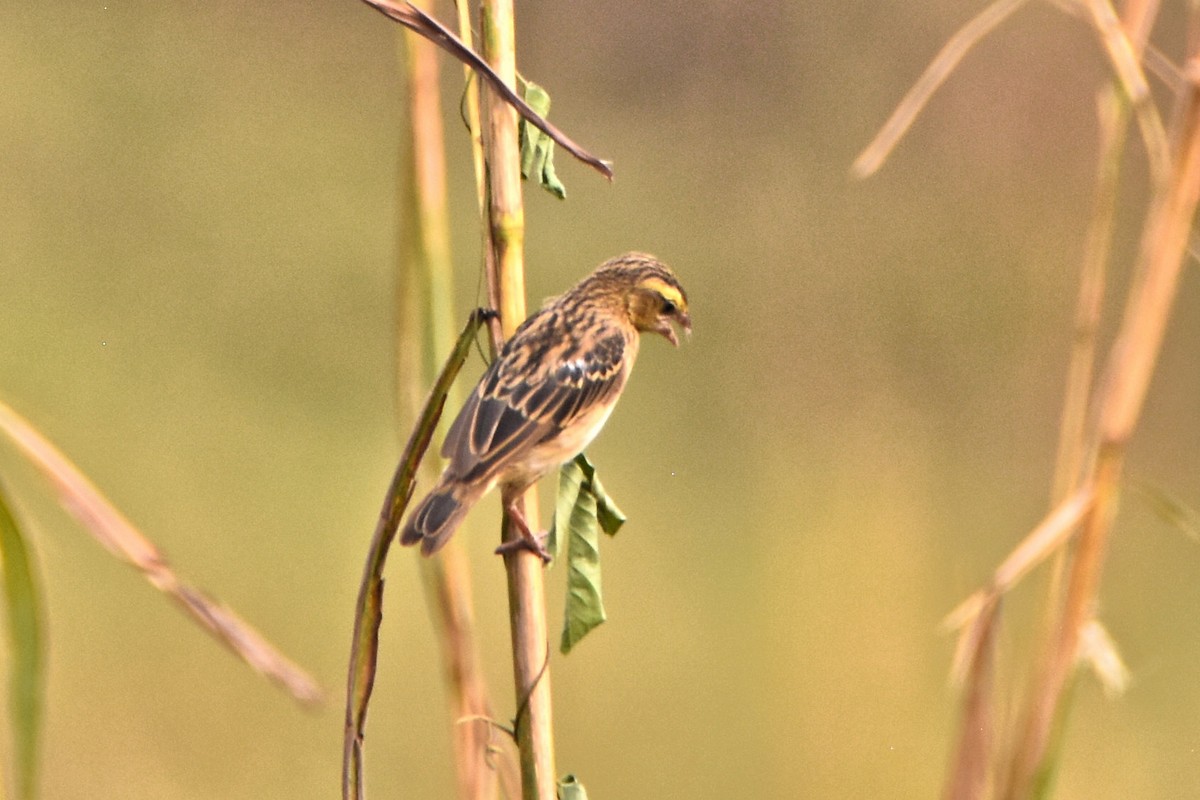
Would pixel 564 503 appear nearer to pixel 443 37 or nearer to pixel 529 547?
pixel 529 547

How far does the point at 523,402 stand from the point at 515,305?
0.56 meters

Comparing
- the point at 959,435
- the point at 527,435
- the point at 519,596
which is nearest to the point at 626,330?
the point at 527,435

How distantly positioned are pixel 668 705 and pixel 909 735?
0.66 m

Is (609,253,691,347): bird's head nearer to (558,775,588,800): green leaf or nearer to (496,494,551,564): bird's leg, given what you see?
(496,494,551,564): bird's leg

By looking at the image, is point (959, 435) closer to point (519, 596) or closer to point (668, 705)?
point (668, 705)

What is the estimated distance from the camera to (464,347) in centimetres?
149

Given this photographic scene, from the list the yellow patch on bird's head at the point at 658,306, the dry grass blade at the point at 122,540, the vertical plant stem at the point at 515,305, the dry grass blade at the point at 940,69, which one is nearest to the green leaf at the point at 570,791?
the vertical plant stem at the point at 515,305

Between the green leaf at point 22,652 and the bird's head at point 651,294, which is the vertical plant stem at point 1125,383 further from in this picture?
the green leaf at point 22,652

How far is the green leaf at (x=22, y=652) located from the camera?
1.31 meters

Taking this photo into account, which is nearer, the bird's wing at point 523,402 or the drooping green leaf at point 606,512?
the drooping green leaf at point 606,512

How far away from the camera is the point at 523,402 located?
231 centimetres

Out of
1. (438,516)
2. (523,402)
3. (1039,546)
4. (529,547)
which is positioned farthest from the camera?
(523,402)

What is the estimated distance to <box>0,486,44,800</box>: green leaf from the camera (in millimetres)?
1313

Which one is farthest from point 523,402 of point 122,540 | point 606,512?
point 122,540
